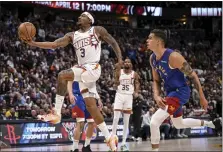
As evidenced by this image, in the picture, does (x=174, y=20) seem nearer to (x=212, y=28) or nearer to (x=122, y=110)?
(x=212, y=28)

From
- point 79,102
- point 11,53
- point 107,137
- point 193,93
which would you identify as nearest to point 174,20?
point 193,93

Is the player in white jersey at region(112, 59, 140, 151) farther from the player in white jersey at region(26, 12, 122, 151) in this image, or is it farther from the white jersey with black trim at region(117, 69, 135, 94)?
the player in white jersey at region(26, 12, 122, 151)

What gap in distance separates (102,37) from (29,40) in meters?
1.42

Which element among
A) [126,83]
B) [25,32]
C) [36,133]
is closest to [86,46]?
[25,32]

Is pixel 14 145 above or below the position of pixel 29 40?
below

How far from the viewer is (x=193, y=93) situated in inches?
977

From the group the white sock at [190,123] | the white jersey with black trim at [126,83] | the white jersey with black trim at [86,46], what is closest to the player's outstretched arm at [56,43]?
the white jersey with black trim at [86,46]

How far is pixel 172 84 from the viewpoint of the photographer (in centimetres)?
773

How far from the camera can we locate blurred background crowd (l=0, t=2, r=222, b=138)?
17703mm

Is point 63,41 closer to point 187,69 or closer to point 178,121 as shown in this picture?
point 187,69

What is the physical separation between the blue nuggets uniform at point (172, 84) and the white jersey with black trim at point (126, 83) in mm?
4807

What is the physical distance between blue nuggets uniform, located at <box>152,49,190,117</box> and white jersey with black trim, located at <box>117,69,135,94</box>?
4.81 metres

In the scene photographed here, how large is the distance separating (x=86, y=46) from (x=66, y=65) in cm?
1435

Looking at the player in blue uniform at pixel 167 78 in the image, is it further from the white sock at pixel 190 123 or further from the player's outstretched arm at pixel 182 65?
the white sock at pixel 190 123
